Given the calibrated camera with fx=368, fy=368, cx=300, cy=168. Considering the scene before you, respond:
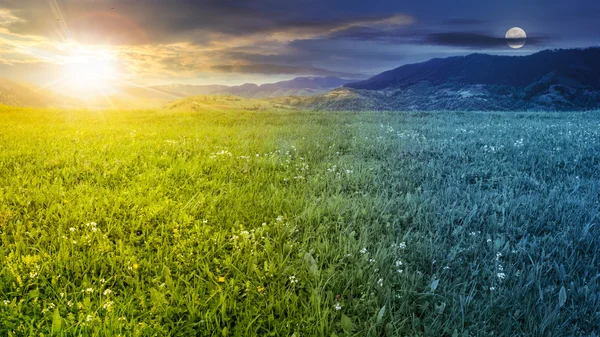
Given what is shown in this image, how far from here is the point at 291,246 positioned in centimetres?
434

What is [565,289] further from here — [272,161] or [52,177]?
[52,177]

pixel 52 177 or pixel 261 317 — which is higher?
pixel 52 177

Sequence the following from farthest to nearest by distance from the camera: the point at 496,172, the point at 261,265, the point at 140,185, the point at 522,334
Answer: the point at 496,172 → the point at 140,185 → the point at 261,265 → the point at 522,334

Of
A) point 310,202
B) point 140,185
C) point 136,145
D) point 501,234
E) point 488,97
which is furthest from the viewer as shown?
point 488,97

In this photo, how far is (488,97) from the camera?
139 m

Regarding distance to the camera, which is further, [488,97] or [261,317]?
[488,97]

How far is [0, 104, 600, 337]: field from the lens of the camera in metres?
3.30

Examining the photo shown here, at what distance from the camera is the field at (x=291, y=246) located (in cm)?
330

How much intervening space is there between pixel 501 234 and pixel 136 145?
8169mm

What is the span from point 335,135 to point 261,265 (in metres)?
8.53

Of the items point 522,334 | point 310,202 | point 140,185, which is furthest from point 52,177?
point 522,334

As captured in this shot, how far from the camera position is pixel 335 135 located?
39.9 ft

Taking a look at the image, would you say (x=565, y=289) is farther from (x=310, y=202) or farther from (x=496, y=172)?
(x=496, y=172)

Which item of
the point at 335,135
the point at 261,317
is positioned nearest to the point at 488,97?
the point at 335,135
